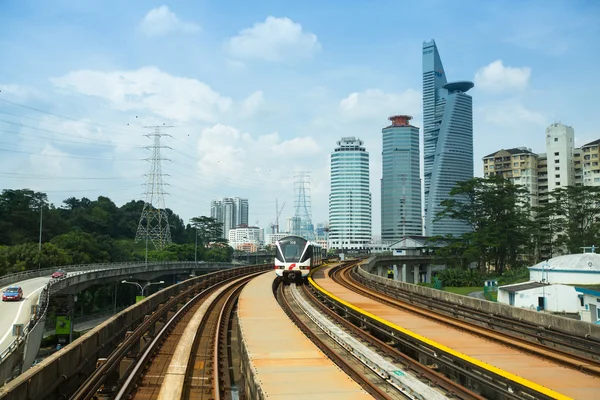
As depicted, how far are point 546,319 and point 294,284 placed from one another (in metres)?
25.9

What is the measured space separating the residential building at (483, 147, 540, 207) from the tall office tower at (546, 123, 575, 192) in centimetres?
771

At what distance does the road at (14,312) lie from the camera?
30.7 metres

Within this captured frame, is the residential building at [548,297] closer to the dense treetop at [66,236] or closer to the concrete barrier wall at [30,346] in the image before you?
the concrete barrier wall at [30,346]

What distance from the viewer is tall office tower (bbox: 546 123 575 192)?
420ft

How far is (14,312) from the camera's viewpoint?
38.2 metres

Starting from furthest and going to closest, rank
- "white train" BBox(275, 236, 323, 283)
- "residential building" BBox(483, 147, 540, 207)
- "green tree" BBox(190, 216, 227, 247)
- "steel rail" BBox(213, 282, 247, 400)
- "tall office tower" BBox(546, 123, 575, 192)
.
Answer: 1. "green tree" BBox(190, 216, 227, 247)
2. "residential building" BBox(483, 147, 540, 207)
3. "tall office tower" BBox(546, 123, 575, 192)
4. "white train" BBox(275, 236, 323, 283)
5. "steel rail" BBox(213, 282, 247, 400)

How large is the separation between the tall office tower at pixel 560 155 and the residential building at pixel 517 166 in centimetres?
771

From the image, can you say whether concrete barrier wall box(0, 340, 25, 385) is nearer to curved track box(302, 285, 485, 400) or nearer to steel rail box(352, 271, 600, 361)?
curved track box(302, 285, 485, 400)

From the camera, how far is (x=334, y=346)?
1638cm

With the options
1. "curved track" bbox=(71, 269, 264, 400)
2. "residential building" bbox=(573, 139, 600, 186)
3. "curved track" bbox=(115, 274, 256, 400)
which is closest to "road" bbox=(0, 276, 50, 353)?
"curved track" bbox=(71, 269, 264, 400)

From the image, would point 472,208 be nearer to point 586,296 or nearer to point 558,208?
point 558,208

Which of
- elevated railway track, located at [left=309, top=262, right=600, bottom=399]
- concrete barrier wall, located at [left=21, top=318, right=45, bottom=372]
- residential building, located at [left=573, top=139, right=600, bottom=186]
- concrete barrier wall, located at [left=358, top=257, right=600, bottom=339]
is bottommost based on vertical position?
concrete barrier wall, located at [left=21, top=318, right=45, bottom=372]

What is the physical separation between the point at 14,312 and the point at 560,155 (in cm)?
12809

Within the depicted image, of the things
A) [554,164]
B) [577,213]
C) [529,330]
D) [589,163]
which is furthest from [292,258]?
[554,164]
